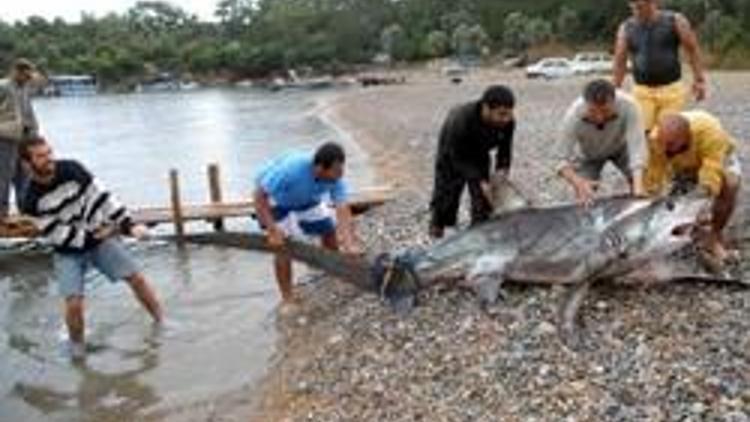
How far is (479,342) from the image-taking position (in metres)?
9.15

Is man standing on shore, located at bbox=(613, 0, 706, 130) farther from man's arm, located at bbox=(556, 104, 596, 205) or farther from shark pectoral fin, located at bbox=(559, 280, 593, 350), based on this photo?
shark pectoral fin, located at bbox=(559, 280, 593, 350)

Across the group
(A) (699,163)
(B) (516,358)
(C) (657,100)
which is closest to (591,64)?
(C) (657,100)

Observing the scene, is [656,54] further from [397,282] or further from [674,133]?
[397,282]

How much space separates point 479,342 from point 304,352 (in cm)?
213

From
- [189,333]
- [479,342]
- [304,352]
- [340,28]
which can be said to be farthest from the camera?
[340,28]

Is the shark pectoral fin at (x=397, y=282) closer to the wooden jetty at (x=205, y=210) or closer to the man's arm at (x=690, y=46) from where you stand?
the man's arm at (x=690, y=46)

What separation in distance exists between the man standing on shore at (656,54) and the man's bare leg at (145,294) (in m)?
4.74

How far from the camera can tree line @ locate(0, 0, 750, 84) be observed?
323 feet

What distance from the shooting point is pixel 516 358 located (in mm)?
8602

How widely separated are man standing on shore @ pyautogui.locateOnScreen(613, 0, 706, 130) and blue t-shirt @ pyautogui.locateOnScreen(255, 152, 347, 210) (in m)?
2.78

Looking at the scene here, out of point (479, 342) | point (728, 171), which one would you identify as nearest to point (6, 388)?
point (479, 342)

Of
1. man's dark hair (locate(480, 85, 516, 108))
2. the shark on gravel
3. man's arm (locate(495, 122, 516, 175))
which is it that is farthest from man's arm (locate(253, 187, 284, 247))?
man's dark hair (locate(480, 85, 516, 108))

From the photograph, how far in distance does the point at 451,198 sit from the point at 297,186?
146 cm

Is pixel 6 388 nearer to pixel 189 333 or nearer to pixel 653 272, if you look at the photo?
pixel 189 333
